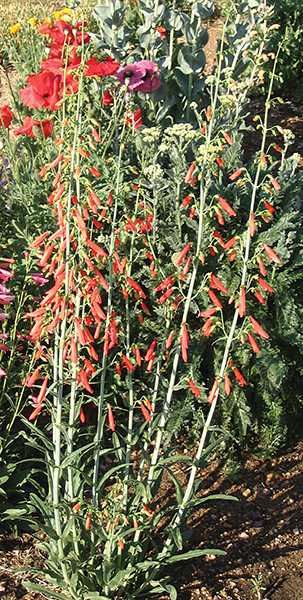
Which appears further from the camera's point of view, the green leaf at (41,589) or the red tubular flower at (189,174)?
the green leaf at (41,589)

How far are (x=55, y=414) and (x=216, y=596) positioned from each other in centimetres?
115

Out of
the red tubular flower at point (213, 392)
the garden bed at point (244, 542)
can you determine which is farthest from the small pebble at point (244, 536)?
the red tubular flower at point (213, 392)

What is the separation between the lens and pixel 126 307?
2514 millimetres

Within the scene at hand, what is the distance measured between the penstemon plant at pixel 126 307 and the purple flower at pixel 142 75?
0.8 inches

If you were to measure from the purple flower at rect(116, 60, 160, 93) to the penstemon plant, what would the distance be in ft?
0.07

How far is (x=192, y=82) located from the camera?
4.96 meters

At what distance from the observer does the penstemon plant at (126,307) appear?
6.99ft

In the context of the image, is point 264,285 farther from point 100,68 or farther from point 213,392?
point 100,68

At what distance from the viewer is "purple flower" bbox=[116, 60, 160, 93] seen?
13.8ft

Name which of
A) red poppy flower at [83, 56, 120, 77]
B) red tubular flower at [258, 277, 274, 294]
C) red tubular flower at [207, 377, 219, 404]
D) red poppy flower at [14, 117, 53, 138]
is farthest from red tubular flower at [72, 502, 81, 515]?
red poppy flower at [83, 56, 120, 77]

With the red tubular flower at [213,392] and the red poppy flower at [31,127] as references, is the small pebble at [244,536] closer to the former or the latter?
the red tubular flower at [213,392]

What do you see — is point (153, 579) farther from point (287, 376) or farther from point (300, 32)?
point (300, 32)

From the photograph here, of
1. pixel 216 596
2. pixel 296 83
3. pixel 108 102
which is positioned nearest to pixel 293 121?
pixel 296 83

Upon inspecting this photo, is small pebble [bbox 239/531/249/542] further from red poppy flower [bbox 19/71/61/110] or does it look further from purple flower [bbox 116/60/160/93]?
purple flower [bbox 116/60/160/93]
